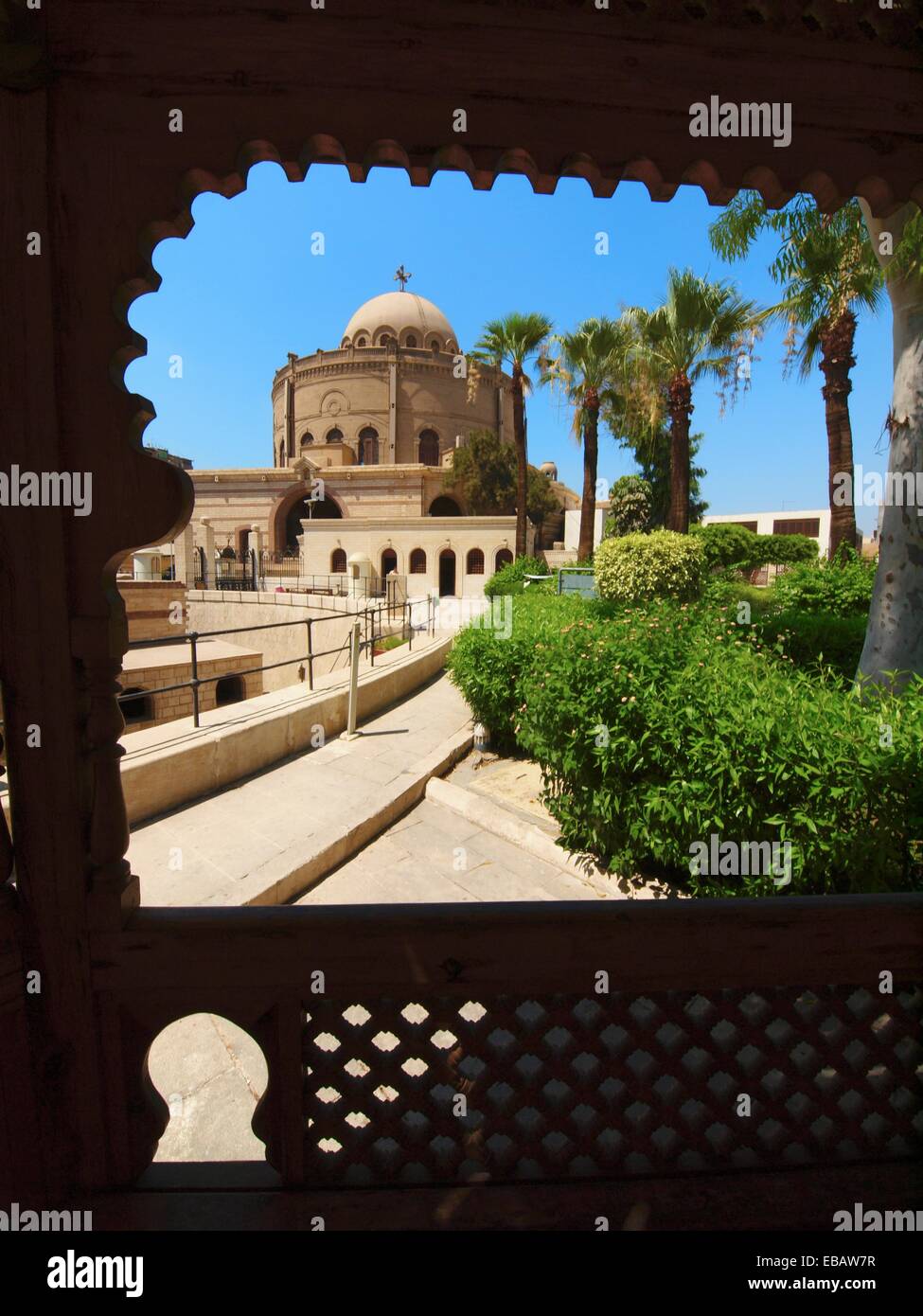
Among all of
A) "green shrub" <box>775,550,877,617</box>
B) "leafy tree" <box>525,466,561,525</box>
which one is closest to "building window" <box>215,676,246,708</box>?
"green shrub" <box>775,550,877,617</box>

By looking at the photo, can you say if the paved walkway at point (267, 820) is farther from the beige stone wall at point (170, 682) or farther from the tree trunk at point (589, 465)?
the tree trunk at point (589, 465)

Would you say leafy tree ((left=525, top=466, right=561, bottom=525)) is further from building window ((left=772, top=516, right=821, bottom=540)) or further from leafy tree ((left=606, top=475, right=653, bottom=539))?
A: building window ((left=772, top=516, right=821, bottom=540))

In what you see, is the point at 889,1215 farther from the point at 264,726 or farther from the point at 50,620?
the point at 264,726

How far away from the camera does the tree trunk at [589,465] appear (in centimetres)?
2006

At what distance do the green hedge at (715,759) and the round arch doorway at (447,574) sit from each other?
97.4 feet

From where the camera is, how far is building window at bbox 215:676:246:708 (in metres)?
14.8

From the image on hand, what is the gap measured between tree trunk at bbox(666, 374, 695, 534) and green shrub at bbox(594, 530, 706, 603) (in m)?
4.29

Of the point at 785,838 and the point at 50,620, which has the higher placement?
the point at 50,620

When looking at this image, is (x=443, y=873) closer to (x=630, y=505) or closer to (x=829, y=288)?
(x=829, y=288)

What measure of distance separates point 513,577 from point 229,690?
1065 cm

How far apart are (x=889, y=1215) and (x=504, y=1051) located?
1.17 m

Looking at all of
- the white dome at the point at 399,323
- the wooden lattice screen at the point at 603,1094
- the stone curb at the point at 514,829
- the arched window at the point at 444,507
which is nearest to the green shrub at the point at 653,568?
the stone curb at the point at 514,829

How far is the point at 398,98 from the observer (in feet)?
5.07
